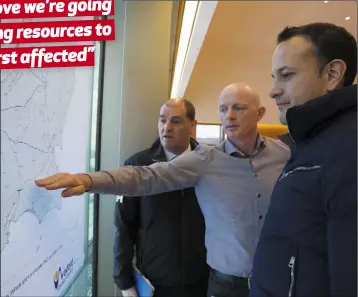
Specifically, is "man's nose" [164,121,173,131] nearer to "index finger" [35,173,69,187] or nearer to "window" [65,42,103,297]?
"window" [65,42,103,297]

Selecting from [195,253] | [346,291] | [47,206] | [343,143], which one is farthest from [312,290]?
[195,253]

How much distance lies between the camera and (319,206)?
2.42 ft

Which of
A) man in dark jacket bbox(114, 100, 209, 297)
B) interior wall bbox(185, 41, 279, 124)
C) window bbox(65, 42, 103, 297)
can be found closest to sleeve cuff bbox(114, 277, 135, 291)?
man in dark jacket bbox(114, 100, 209, 297)

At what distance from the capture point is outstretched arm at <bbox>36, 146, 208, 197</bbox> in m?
0.99

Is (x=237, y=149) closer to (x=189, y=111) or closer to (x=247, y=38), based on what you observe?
(x=189, y=111)

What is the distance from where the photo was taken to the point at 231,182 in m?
1.44

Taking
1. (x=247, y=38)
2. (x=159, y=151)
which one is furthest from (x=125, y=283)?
(x=247, y=38)

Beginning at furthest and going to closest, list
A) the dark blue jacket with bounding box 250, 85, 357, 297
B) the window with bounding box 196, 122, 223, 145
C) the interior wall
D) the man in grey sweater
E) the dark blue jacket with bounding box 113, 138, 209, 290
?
1. the interior wall
2. the window with bounding box 196, 122, 223, 145
3. the dark blue jacket with bounding box 113, 138, 209, 290
4. the man in grey sweater
5. the dark blue jacket with bounding box 250, 85, 357, 297

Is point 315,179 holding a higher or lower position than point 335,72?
lower

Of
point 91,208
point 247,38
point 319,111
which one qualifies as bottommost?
point 91,208

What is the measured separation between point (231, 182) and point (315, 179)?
0.70 m

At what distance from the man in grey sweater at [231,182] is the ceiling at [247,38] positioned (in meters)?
2.77

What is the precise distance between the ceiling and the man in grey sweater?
9.10 feet

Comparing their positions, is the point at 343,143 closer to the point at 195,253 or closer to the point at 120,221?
the point at 195,253
